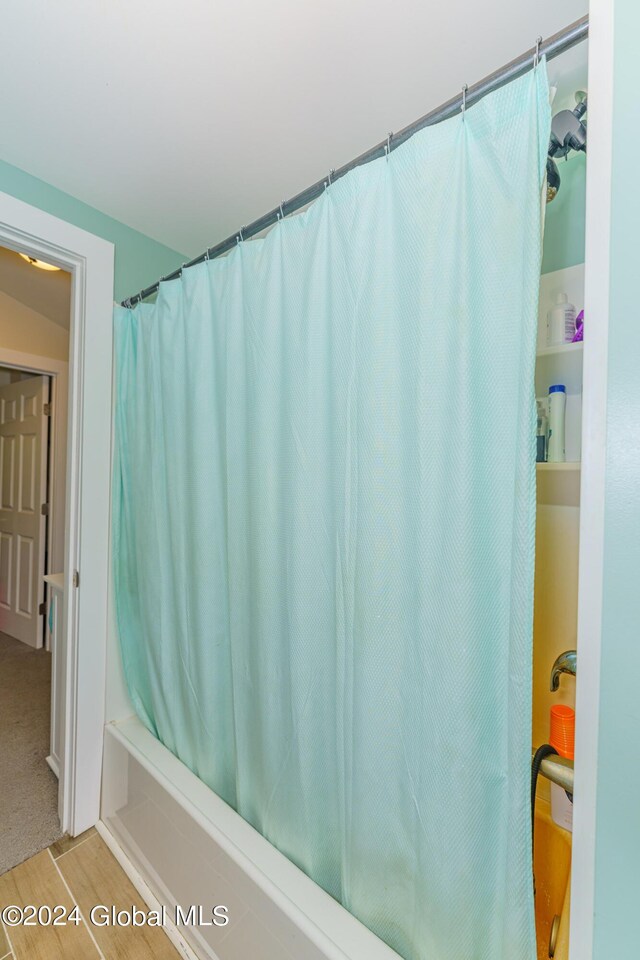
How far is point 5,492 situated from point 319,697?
3.55m

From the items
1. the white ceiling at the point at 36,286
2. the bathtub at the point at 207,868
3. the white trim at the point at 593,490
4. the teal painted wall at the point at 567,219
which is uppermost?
the white ceiling at the point at 36,286

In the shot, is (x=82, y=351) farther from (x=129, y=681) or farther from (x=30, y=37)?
(x=129, y=681)

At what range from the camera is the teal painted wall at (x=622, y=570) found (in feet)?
1.69

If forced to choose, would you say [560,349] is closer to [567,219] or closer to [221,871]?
→ [567,219]

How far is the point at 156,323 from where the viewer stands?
4.60 feet

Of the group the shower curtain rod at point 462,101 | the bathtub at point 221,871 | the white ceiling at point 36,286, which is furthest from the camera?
the white ceiling at point 36,286

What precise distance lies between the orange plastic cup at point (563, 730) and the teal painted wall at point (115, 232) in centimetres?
186

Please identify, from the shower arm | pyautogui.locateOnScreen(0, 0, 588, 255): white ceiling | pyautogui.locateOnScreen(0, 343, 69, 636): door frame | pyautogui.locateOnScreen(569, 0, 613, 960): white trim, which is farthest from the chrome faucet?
pyautogui.locateOnScreen(0, 343, 69, 636): door frame

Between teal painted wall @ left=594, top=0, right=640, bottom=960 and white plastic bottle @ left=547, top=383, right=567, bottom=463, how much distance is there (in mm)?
504

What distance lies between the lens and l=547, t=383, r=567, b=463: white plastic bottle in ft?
3.29

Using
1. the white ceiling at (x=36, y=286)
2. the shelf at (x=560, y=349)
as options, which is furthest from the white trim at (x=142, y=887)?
the white ceiling at (x=36, y=286)

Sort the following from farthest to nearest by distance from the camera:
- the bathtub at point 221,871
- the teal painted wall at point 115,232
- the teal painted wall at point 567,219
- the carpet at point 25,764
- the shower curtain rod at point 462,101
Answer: the carpet at point 25,764, the teal painted wall at point 115,232, the teal painted wall at point 567,219, the bathtub at point 221,871, the shower curtain rod at point 462,101

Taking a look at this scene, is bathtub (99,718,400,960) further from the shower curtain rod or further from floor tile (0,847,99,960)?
the shower curtain rod

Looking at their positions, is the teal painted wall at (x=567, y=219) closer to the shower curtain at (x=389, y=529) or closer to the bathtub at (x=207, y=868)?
the shower curtain at (x=389, y=529)
